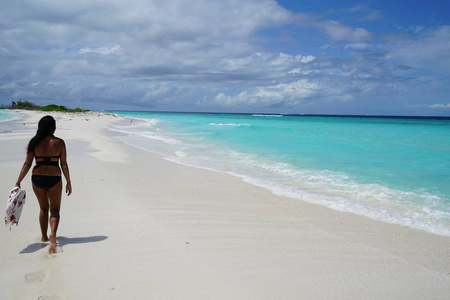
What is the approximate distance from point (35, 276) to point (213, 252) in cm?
217

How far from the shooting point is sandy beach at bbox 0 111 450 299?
3.35 metres

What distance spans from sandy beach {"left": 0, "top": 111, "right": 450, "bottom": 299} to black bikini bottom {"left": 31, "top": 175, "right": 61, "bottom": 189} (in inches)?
35.3

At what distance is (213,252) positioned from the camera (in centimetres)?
420

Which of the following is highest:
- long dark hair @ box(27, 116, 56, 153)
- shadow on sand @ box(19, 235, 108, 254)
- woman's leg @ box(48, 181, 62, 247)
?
long dark hair @ box(27, 116, 56, 153)

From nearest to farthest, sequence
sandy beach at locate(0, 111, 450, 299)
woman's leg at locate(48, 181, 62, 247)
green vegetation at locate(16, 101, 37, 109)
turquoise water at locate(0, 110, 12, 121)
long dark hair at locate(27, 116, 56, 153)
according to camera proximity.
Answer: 1. sandy beach at locate(0, 111, 450, 299)
2. long dark hair at locate(27, 116, 56, 153)
3. woman's leg at locate(48, 181, 62, 247)
4. turquoise water at locate(0, 110, 12, 121)
5. green vegetation at locate(16, 101, 37, 109)

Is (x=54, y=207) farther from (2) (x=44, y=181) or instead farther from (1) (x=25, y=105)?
(1) (x=25, y=105)

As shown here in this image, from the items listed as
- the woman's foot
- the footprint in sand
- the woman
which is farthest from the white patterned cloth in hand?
the footprint in sand

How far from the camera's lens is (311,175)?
9.97 metres

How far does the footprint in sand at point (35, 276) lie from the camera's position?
3.40 metres

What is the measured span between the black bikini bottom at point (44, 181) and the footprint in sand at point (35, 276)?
43.4 inches

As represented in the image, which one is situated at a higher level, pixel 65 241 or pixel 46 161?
pixel 46 161

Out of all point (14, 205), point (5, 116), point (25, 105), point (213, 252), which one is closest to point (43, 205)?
point (14, 205)

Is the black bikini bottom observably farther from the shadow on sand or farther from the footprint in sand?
the footprint in sand

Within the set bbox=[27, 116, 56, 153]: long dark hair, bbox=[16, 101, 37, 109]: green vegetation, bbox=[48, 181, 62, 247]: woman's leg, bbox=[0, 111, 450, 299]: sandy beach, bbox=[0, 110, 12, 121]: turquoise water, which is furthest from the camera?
bbox=[16, 101, 37, 109]: green vegetation
